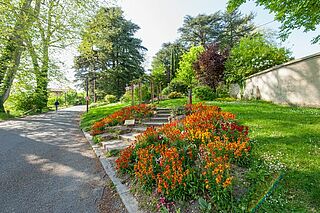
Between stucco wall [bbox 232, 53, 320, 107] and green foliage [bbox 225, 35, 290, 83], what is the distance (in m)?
3.21

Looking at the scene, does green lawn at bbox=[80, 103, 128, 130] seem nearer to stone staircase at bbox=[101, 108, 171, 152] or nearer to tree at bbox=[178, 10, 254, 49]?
stone staircase at bbox=[101, 108, 171, 152]

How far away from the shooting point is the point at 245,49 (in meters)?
15.8

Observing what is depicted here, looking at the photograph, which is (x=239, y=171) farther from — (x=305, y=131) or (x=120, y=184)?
(x=305, y=131)

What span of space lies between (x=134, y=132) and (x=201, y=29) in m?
26.2

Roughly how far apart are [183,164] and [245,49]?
1565 centimetres

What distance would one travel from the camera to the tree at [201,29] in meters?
28.4

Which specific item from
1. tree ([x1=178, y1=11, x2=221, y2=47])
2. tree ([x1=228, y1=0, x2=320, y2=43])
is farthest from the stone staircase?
tree ([x1=178, y1=11, x2=221, y2=47])

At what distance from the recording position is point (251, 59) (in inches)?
599

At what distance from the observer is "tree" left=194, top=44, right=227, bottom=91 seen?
16.4 m

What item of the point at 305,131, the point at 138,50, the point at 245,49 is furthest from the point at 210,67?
the point at 138,50

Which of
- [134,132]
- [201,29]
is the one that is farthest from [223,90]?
[201,29]

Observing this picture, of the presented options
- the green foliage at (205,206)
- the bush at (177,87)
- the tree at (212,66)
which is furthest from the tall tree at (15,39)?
the tree at (212,66)

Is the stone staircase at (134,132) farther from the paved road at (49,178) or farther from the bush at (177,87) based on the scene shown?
the bush at (177,87)

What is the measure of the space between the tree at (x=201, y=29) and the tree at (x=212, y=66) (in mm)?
12174
